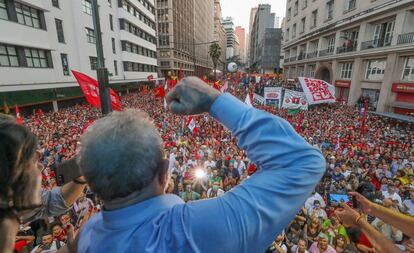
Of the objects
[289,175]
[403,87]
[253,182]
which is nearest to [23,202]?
[253,182]

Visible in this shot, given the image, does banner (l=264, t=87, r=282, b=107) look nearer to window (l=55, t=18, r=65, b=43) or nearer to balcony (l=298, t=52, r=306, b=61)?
window (l=55, t=18, r=65, b=43)

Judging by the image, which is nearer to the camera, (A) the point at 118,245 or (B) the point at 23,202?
(A) the point at 118,245

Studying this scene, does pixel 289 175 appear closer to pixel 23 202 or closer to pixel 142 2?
pixel 23 202

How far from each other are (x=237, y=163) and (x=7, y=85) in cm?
1649

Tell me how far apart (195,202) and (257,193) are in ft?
0.75

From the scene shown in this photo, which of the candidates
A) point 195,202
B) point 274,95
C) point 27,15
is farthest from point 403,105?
point 27,15

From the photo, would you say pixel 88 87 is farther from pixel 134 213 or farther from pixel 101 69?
pixel 134 213

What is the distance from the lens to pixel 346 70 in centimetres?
2408

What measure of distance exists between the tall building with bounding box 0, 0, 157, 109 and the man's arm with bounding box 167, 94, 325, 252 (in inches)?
757

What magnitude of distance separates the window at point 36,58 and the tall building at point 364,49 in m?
27.8

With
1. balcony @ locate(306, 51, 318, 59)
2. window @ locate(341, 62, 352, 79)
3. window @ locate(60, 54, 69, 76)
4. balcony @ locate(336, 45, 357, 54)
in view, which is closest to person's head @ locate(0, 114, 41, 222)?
window @ locate(60, 54, 69, 76)

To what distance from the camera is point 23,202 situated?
1119 mm

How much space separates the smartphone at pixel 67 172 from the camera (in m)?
1.65

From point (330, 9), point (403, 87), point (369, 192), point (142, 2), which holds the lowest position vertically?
point (369, 192)
